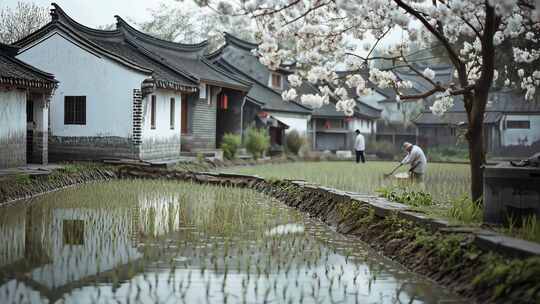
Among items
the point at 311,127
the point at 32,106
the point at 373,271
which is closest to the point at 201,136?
the point at 32,106

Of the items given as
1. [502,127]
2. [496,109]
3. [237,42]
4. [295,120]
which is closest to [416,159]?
[295,120]

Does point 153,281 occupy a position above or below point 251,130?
below

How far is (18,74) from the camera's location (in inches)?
712

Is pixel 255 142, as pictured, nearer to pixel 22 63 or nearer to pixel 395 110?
pixel 22 63

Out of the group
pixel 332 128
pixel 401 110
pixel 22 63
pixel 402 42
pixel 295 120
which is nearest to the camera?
pixel 402 42

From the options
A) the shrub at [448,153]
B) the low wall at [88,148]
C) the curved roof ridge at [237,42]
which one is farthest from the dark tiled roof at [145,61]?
the shrub at [448,153]

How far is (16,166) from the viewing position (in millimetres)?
18797

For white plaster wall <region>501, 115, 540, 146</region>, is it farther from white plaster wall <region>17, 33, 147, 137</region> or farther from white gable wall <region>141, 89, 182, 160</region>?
white plaster wall <region>17, 33, 147, 137</region>

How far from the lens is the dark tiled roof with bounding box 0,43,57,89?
1736 centimetres

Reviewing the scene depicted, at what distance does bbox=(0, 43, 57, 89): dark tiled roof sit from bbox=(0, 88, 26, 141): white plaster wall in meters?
0.54

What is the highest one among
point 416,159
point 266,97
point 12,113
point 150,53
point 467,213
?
point 150,53

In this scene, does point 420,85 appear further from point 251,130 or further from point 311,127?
point 251,130

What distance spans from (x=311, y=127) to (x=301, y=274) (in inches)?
1570

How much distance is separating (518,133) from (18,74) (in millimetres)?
32264
